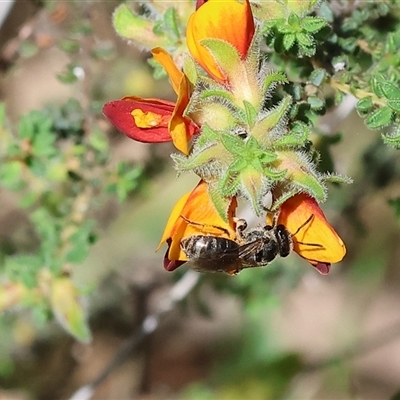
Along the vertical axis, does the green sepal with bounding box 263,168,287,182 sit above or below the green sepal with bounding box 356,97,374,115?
above

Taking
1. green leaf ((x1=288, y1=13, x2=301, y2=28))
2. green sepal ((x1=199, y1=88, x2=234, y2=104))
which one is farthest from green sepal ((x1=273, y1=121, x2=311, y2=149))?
green leaf ((x1=288, y1=13, x2=301, y2=28))

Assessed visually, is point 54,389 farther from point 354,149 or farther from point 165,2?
point 165,2

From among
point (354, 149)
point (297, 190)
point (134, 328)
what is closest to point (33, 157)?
point (297, 190)

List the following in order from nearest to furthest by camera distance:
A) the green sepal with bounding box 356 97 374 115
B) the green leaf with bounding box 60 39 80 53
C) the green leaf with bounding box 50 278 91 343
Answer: the green sepal with bounding box 356 97 374 115
the green leaf with bounding box 50 278 91 343
the green leaf with bounding box 60 39 80 53

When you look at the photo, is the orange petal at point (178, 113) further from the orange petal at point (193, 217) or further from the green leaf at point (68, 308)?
the green leaf at point (68, 308)

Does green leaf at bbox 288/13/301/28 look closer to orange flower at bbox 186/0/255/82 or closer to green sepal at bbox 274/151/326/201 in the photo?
orange flower at bbox 186/0/255/82

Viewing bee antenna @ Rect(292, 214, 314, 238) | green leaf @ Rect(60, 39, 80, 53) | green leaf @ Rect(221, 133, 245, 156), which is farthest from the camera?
green leaf @ Rect(60, 39, 80, 53)

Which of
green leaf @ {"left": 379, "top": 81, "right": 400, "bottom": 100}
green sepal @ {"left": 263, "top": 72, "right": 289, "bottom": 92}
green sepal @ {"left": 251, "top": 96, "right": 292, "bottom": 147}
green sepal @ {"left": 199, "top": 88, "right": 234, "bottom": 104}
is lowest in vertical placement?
green leaf @ {"left": 379, "top": 81, "right": 400, "bottom": 100}

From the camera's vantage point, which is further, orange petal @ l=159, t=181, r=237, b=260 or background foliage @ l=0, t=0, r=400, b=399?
background foliage @ l=0, t=0, r=400, b=399
